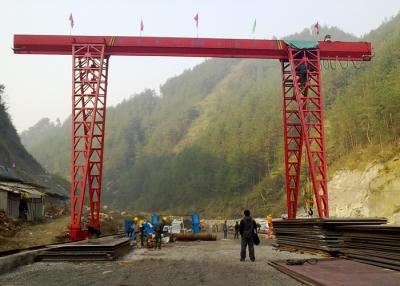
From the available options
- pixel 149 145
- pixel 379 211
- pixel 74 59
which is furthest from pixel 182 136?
pixel 74 59

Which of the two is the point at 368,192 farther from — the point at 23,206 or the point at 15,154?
the point at 15,154

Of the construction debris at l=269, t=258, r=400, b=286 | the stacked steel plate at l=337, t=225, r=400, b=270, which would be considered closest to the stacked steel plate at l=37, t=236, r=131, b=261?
the construction debris at l=269, t=258, r=400, b=286

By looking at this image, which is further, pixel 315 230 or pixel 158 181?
pixel 158 181

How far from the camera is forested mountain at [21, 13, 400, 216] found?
50.2 m

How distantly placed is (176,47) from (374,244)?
1466 cm

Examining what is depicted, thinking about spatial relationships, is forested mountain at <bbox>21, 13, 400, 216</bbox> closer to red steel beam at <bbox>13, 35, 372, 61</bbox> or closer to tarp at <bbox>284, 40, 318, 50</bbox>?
red steel beam at <bbox>13, 35, 372, 61</bbox>

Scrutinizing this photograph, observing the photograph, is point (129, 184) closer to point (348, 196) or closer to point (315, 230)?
point (348, 196)

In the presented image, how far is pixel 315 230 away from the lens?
12172 millimetres

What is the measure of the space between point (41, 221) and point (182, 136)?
4404 inches

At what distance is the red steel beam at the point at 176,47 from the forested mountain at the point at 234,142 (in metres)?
1.63

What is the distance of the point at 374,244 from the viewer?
→ 30.2 feet

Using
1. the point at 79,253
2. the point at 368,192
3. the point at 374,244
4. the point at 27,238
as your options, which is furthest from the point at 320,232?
the point at 368,192

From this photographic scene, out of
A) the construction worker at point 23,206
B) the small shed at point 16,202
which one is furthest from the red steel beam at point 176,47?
the construction worker at point 23,206

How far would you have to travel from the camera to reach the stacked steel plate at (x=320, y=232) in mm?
11406
